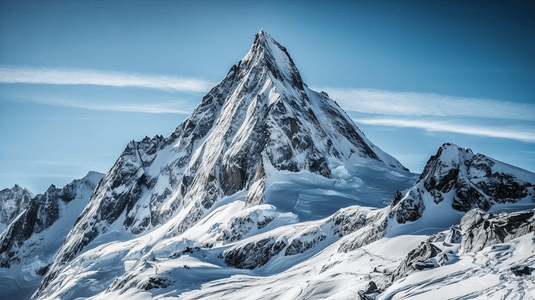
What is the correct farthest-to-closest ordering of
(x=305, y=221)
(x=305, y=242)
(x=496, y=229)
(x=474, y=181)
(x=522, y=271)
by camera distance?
(x=305, y=221) → (x=305, y=242) → (x=474, y=181) → (x=496, y=229) → (x=522, y=271)

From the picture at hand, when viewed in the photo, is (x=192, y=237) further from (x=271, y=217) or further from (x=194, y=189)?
(x=194, y=189)

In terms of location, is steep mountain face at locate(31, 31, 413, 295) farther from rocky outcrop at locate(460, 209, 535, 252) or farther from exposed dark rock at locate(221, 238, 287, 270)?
rocky outcrop at locate(460, 209, 535, 252)

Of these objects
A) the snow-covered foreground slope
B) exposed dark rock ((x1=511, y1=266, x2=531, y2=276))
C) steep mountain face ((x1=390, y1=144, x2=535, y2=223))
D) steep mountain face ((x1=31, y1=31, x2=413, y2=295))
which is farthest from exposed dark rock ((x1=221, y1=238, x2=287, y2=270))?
exposed dark rock ((x1=511, y1=266, x2=531, y2=276))

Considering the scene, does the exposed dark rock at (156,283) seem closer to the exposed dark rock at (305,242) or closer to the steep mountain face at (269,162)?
the exposed dark rock at (305,242)

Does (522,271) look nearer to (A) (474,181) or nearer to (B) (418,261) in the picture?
(B) (418,261)

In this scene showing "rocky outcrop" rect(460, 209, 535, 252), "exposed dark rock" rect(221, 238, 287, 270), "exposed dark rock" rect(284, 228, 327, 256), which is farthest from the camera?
"exposed dark rock" rect(221, 238, 287, 270)

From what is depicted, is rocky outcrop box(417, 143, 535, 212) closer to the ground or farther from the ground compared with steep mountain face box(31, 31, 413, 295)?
closer to the ground

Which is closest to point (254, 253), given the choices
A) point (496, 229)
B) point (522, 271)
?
point (496, 229)

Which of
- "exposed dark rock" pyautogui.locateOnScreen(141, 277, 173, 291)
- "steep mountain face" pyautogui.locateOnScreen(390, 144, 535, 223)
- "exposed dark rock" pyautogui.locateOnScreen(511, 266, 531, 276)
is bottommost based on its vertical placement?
"exposed dark rock" pyautogui.locateOnScreen(141, 277, 173, 291)
